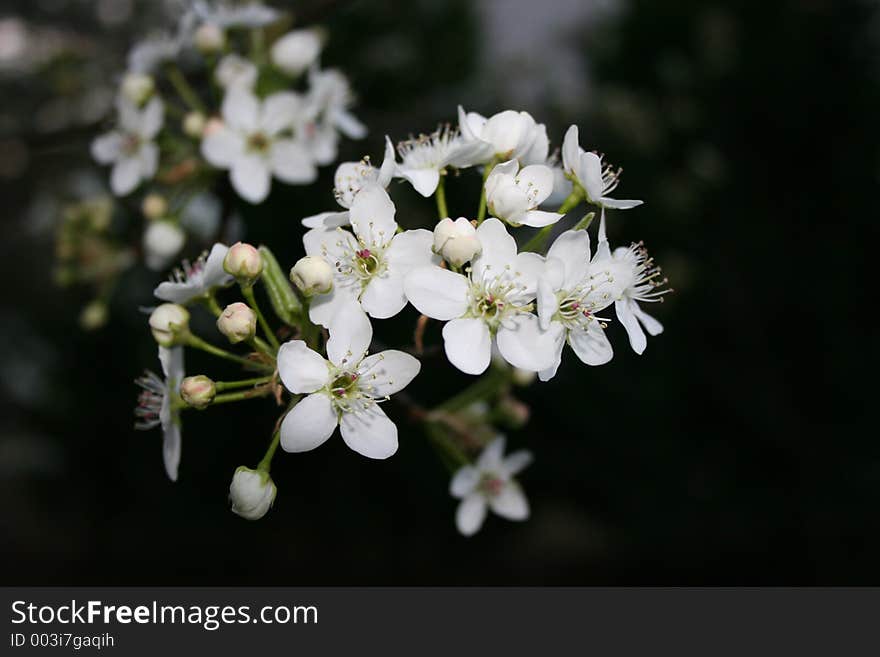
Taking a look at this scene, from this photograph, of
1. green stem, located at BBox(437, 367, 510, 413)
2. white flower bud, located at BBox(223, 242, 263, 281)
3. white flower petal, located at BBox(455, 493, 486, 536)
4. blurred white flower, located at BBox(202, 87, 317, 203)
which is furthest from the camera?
blurred white flower, located at BBox(202, 87, 317, 203)

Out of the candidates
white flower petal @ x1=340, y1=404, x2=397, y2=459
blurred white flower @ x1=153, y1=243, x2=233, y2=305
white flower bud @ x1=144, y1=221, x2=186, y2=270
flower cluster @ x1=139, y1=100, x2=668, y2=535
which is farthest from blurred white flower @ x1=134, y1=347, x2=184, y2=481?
white flower bud @ x1=144, y1=221, x2=186, y2=270

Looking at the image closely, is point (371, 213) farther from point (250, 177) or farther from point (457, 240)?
point (250, 177)

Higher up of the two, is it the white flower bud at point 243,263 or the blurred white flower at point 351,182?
the blurred white flower at point 351,182

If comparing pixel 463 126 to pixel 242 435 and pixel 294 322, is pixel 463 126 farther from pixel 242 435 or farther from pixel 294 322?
pixel 242 435

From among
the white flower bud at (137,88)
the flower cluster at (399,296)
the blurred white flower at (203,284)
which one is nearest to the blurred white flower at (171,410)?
the flower cluster at (399,296)

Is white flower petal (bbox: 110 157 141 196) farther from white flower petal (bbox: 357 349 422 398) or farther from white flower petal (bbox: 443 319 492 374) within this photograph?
white flower petal (bbox: 443 319 492 374)

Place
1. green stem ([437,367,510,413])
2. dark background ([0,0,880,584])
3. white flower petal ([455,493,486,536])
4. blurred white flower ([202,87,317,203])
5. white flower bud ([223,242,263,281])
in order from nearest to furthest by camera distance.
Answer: white flower bud ([223,242,263,281]), green stem ([437,367,510,413]), white flower petal ([455,493,486,536]), blurred white flower ([202,87,317,203]), dark background ([0,0,880,584])

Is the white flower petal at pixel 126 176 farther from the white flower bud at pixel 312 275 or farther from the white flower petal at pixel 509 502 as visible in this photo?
the white flower petal at pixel 509 502

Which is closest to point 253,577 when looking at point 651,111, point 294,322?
point 651,111
